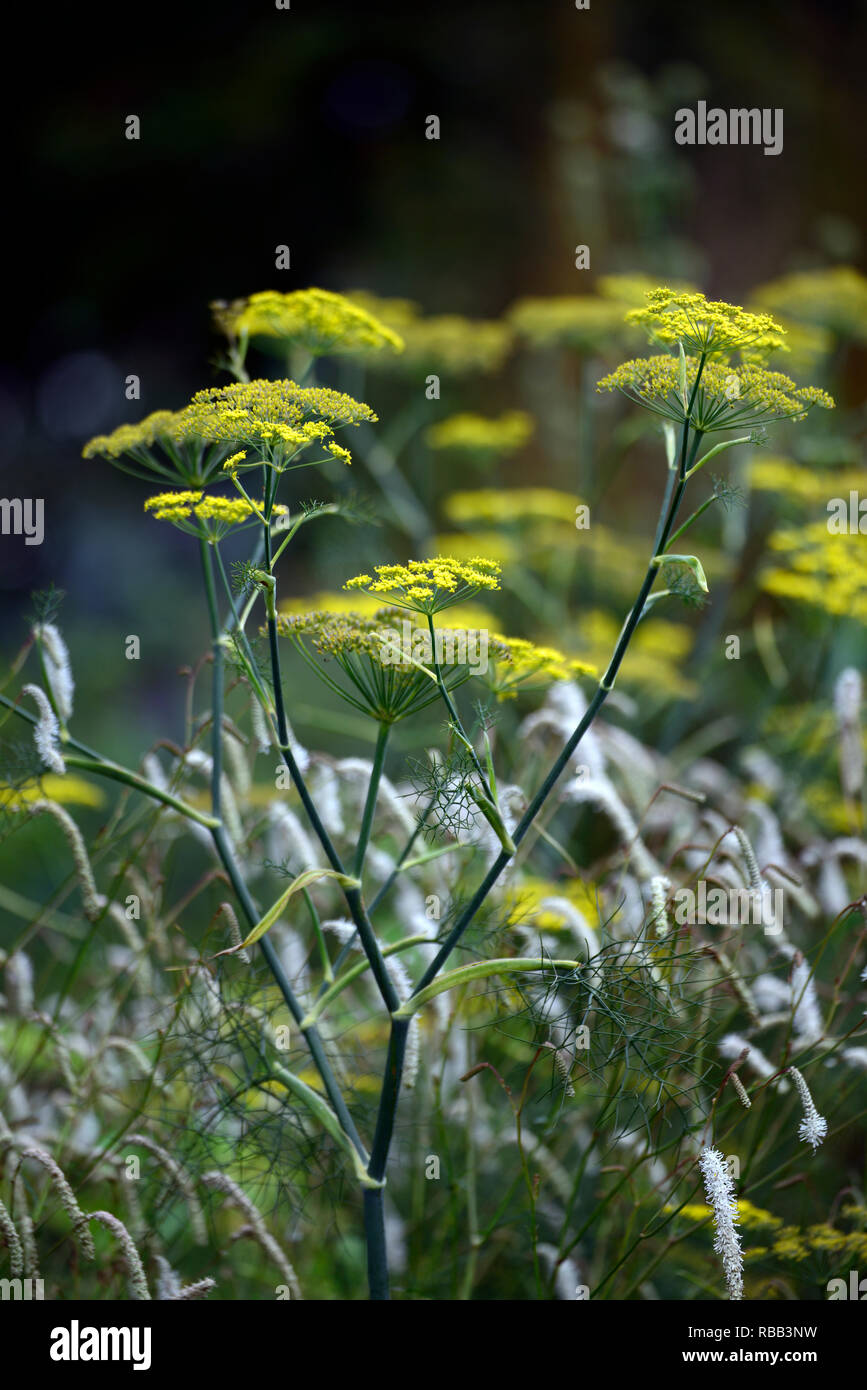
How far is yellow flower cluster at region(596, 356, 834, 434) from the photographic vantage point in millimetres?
1098

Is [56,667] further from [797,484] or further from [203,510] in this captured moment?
[797,484]

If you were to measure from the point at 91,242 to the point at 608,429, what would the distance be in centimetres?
311

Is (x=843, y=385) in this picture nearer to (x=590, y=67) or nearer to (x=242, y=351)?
(x=590, y=67)

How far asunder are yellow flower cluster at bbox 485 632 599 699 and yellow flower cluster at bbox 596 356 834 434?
0.95 feet

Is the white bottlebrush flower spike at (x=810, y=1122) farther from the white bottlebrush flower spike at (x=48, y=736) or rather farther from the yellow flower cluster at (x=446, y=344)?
the yellow flower cluster at (x=446, y=344)

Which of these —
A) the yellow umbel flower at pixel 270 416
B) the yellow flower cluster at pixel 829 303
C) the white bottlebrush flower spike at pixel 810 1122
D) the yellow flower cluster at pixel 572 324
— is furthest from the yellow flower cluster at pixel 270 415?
the yellow flower cluster at pixel 829 303

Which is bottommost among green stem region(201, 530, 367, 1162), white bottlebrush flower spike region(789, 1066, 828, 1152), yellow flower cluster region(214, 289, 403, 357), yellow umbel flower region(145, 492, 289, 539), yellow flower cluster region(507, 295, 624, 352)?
white bottlebrush flower spike region(789, 1066, 828, 1152)

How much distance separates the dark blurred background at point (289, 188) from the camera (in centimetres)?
518

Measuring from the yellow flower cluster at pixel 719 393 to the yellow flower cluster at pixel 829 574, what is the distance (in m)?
1.16

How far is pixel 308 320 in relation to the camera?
1.48 metres

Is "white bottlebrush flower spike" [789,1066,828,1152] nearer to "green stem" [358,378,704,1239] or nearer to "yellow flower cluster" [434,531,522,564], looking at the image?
"green stem" [358,378,704,1239]

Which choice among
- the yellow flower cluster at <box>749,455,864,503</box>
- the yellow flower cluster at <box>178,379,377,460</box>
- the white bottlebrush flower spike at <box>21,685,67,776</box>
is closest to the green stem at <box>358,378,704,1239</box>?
the yellow flower cluster at <box>178,379,377,460</box>

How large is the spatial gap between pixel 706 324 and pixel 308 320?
59 cm

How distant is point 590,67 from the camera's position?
17.6ft
